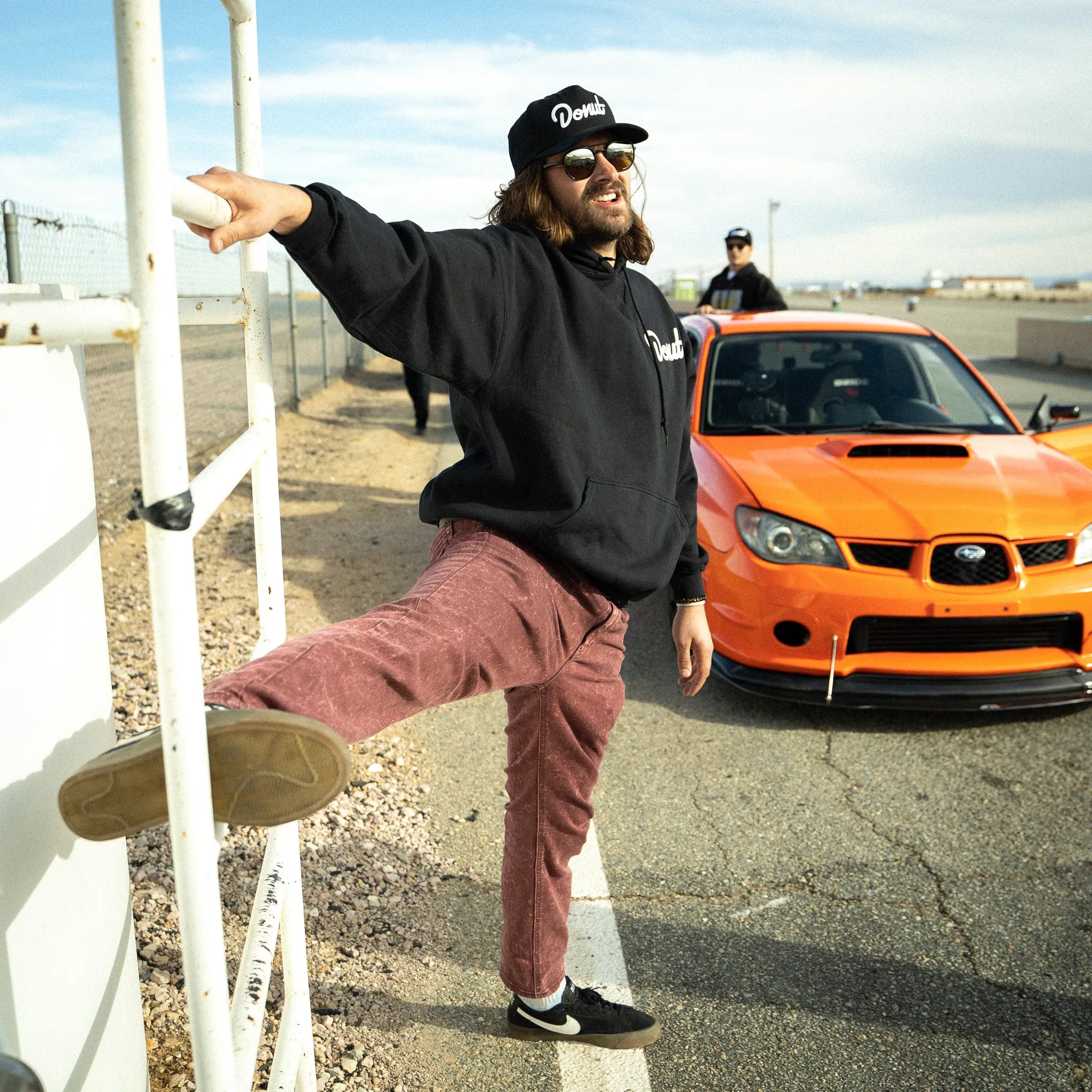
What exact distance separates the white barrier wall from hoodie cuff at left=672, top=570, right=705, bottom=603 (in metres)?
1.64

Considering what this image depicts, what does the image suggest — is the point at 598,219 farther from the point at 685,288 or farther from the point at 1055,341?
the point at 685,288

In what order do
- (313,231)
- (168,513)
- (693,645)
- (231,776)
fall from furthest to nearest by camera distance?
(693,645) < (313,231) < (231,776) < (168,513)

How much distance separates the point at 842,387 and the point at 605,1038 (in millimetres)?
4048

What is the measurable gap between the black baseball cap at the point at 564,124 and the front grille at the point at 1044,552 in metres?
2.68

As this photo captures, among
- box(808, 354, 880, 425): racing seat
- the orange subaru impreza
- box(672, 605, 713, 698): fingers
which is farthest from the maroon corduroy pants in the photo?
box(808, 354, 880, 425): racing seat

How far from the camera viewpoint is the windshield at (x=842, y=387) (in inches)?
215

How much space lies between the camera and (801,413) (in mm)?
5590

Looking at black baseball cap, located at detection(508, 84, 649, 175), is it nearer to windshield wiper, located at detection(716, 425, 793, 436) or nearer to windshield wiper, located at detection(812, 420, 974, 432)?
windshield wiper, located at detection(716, 425, 793, 436)

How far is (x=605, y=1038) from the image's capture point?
254 centimetres

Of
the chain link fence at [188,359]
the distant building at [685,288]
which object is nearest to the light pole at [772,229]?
the distant building at [685,288]

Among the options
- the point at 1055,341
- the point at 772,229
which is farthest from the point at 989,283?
the point at 1055,341

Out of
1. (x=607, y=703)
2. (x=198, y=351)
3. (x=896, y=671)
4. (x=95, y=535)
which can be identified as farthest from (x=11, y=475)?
(x=198, y=351)

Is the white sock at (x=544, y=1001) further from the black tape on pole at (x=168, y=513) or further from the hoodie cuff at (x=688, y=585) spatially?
the black tape on pole at (x=168, y=513)

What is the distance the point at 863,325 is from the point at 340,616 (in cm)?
339
